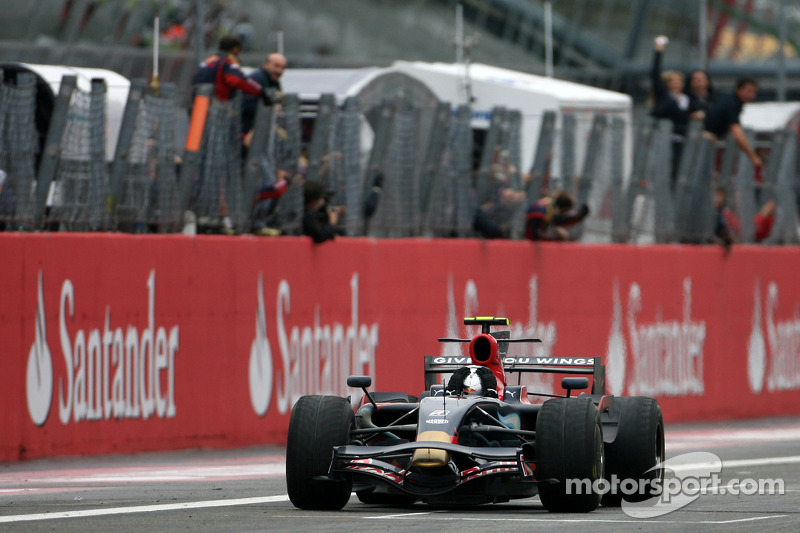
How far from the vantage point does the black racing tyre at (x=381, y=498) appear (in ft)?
37.6

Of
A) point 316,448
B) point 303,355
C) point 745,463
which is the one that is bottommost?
point 745,463

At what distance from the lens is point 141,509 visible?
10656 mm

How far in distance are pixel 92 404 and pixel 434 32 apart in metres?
21.9

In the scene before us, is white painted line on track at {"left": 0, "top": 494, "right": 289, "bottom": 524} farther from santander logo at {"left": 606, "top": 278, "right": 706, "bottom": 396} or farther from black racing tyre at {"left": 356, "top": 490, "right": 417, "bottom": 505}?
santander logo at {"left": 606, "top": 278, "right": 706, "bottom": 396}

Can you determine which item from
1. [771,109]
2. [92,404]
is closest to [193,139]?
[92,404]

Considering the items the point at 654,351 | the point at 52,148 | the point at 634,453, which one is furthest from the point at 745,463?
the point at 52,148

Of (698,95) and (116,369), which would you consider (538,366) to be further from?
(698,95)

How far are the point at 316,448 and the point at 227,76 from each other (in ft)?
21.8

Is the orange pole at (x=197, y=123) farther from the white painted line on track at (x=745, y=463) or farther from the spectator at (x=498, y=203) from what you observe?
the white painted line on track at (x=745, y=463)

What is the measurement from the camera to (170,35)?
26609 mm

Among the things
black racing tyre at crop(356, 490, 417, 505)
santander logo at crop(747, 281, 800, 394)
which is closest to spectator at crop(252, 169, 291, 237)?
black racing tyre at crop(356, 490, 417, 505)

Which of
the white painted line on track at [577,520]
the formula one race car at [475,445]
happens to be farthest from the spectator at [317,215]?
the white painted line on track at [577,520]

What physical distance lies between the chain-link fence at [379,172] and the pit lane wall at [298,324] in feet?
1.03

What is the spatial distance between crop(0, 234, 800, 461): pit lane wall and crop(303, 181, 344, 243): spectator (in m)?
0.18
